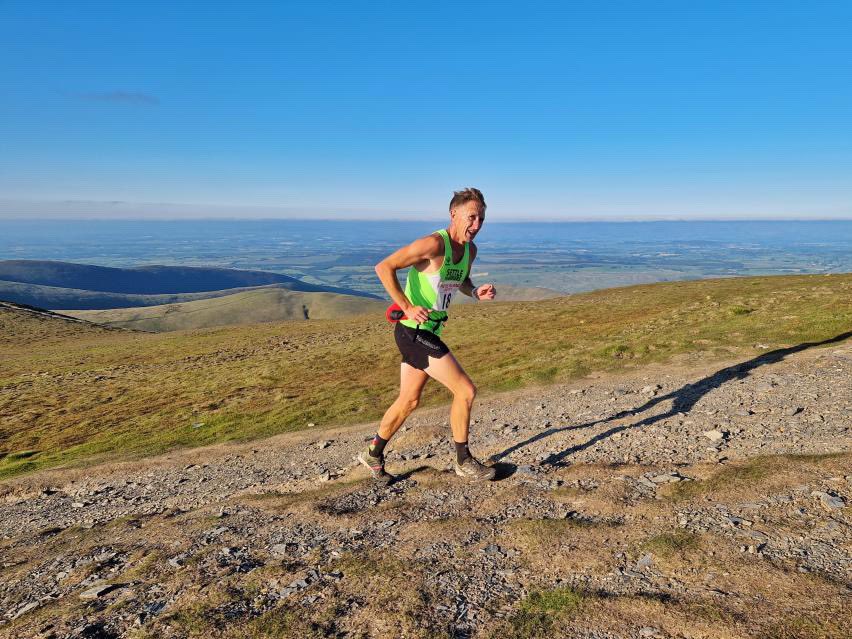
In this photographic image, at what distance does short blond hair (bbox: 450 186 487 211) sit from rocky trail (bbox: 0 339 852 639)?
4.34 metres

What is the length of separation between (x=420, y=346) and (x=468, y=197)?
2356 millimetres

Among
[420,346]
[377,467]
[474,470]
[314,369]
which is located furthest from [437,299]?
[314,369]

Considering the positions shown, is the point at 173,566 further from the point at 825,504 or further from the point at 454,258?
the point at 825,504

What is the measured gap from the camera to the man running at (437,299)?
7637 millimetres

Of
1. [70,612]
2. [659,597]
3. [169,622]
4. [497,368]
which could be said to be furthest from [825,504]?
[497,368]

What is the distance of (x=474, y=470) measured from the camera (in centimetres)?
847

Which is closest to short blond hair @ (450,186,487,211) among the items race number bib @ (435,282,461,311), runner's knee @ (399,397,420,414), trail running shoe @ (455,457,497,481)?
race number bib @ (435,282,461,311)

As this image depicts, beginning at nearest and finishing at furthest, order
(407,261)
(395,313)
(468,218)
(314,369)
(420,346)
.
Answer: (407,261) < (468,218) < (395,313) < (420,346) < (314,369)

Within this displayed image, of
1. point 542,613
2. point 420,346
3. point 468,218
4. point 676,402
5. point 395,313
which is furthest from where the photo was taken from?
point 676,402

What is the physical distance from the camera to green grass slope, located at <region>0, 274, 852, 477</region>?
1822cm

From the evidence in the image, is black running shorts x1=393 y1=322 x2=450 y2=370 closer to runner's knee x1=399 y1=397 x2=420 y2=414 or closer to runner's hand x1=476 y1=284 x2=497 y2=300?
runner's knee x1=399 y1=397 x2=420 y2=414

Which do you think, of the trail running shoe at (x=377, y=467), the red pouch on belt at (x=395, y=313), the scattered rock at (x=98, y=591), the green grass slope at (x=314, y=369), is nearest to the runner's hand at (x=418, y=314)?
the red pouch on belt at (x=395, y=313)

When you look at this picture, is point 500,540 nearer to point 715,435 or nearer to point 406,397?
point 406,397

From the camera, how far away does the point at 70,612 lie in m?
5.33
